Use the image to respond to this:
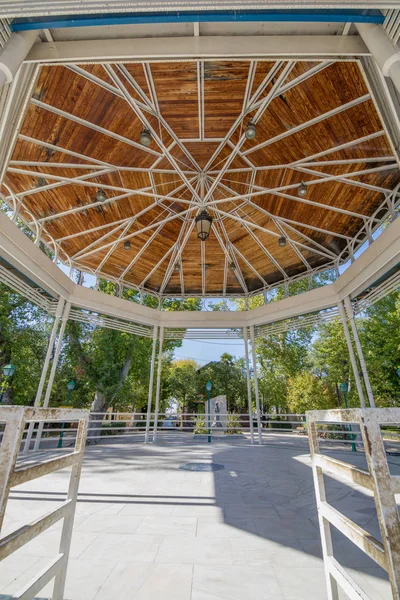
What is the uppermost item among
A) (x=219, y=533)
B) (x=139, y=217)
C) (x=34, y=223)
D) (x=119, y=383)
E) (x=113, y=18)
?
(x=139, y=217)

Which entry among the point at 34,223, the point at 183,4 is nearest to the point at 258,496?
the point at 183,4

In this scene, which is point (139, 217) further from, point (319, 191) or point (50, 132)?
point (319, 191)

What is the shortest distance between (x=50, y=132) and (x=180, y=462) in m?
6.23

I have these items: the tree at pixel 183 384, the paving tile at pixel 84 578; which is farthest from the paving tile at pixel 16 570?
the tree at pixel 183 384

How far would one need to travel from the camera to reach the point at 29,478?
101 centimetres

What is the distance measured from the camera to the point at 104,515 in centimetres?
275

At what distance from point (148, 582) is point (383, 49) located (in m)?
3.84

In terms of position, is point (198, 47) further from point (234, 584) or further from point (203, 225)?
point (234, 584)

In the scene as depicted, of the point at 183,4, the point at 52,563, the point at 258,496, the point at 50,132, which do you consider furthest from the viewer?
the point at 50,132

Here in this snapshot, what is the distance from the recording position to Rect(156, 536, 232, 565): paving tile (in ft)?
6.30

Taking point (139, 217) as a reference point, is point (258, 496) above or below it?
below

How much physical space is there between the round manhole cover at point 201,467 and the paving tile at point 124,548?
280 cm

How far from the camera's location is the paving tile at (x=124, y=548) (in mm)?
1962

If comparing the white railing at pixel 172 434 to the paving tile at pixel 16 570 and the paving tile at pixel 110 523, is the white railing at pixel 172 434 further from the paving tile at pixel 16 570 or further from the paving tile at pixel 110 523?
the paving tile at pixel 16 570
